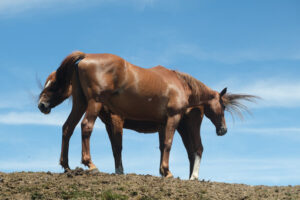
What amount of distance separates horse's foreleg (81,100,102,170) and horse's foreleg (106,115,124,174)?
47.5 inches

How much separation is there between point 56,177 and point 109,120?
2.31 m

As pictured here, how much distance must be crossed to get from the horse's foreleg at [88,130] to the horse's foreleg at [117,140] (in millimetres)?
Result: 1208

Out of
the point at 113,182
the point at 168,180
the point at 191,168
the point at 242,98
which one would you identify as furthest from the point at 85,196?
the point at 242,98

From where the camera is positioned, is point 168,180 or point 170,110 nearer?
point 168,180

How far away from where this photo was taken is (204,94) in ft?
44.8

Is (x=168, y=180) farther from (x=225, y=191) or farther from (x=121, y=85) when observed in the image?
(x=121, y=85)

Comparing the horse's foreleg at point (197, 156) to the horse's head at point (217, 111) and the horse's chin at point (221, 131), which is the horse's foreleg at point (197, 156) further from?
the horse's chin at point (221, 131)

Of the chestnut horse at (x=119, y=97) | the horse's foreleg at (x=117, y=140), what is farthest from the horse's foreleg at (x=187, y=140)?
the horse's foreleg at (x=117, y=140)

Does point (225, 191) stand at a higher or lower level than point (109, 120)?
lower

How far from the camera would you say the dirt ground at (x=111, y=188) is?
9688 millimetres

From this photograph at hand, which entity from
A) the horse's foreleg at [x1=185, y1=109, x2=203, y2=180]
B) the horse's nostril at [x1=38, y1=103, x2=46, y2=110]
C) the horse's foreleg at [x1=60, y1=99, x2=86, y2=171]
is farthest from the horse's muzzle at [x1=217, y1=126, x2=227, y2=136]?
the horse's nostril at [x1=38, y1=103, x2=46, y2=110]

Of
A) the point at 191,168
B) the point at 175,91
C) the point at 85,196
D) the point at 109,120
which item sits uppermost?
the point at 175,91

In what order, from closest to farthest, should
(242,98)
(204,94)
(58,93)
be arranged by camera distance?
1. (58,93)
2. (204,94)
3. (242,98)

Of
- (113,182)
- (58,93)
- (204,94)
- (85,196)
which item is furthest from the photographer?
(204,94)
